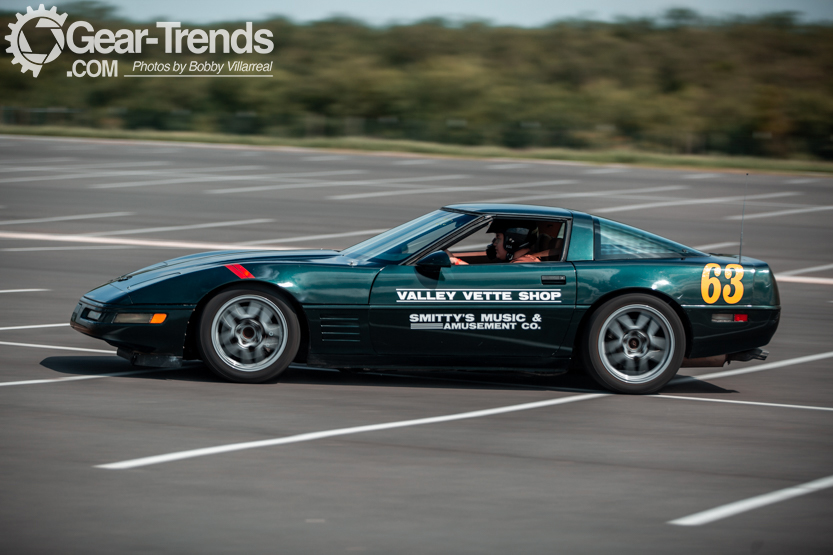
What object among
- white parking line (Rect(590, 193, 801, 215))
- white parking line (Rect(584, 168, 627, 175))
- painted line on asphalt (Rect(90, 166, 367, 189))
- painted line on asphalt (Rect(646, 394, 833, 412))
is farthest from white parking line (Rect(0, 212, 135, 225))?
white parking line (Rect(584, 168, 627, 175))

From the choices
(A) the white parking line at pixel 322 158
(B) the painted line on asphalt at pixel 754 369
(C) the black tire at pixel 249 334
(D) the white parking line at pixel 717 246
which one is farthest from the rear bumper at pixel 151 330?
(A) the white parking line at pixel 322 158

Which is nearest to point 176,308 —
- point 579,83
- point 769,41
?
point 579,83

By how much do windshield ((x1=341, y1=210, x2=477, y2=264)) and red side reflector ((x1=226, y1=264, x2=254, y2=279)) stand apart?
835 mm

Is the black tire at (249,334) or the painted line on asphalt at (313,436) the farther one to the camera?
the black tire at (249,334)

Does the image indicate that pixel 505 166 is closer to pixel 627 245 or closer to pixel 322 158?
pixel 322 158

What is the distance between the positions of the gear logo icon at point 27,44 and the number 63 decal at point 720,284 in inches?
2737

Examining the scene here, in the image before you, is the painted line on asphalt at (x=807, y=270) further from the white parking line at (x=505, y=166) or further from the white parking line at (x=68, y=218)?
the white parking line at (x=505, y=166)

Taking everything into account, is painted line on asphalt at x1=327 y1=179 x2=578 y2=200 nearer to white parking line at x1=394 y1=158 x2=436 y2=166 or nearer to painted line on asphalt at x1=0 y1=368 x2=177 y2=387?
white parking line at x1=394 y1=158 x2=436 y2=166

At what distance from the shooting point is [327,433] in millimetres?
6047

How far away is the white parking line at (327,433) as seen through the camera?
17.6ft

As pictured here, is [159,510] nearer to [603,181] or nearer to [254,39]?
[603,181]

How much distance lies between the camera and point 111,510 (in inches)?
181

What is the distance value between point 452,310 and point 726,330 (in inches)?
77.0

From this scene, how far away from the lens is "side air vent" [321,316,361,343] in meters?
7.21
